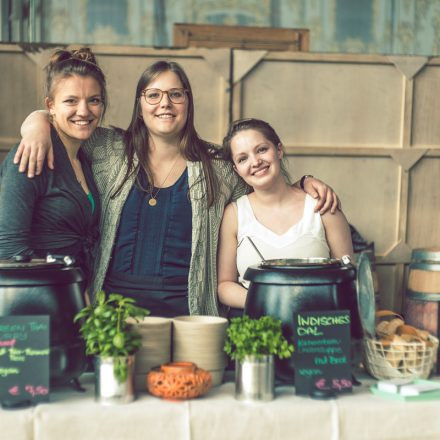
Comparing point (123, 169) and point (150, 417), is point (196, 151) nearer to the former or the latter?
point (123, 169)

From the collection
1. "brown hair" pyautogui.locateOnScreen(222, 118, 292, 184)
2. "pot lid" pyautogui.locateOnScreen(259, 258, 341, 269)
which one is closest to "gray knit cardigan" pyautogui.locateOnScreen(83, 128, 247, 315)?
"brown hair" pyautogui.locateOnScreen(222, 118, 292, 184)

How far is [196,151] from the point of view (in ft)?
7.18

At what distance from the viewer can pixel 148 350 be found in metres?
1.41

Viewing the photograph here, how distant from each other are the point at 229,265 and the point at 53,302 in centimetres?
82

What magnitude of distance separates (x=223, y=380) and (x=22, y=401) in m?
0.44

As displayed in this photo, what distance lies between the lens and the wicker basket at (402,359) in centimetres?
149

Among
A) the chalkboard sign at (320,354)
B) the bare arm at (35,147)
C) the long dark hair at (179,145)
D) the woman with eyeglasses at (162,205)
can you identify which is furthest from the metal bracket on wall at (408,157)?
the chalkboard sign at (320,354)

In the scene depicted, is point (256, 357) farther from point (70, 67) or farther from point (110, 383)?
point (70, 67)

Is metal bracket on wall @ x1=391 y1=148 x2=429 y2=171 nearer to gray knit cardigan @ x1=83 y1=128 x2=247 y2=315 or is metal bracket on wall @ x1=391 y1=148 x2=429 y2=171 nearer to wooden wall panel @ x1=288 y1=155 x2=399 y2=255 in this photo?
wooden wall panel @ x1=288 y1=155 x2=399 y2=255

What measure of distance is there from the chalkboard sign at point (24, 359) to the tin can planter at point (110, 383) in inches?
4.1

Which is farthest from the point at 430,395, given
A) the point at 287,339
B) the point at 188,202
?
the point at 188,202

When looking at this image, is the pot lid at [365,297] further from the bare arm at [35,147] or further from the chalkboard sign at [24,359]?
the bare arm at [35,147]

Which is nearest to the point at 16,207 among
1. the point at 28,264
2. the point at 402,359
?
the point at 28,264

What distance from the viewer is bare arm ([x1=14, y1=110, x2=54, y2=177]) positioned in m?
1.86
